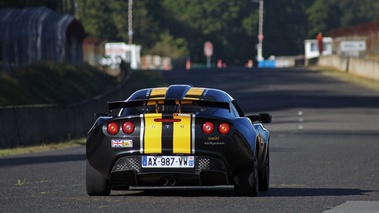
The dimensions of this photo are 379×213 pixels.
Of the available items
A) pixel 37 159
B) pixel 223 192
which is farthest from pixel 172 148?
pixel 37 159

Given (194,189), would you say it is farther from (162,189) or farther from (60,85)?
(60,85)

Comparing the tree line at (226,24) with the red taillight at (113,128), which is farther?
the tree line at (226,24)

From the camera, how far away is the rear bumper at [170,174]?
41.9 feet

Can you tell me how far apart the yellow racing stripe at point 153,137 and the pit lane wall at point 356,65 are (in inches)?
1995

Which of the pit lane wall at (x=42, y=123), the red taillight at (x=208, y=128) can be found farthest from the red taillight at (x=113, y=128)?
the pit lane wall at (x=42, y=123)

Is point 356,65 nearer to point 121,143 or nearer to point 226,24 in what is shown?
point 121,143

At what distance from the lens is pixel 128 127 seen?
1286 centimetres

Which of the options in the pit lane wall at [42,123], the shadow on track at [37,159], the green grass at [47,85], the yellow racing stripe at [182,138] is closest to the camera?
the yellow racing stripe at [182,138]

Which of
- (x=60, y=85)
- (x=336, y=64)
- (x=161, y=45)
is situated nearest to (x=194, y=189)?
(x=60, y=85)

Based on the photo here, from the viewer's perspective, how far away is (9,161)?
2133 centimetres

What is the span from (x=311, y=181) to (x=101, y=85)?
126ft

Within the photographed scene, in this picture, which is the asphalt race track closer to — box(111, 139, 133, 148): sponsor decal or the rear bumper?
the rear bumper

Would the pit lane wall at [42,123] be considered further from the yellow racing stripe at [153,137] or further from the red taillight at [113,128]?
the yellow racing stripe at [153,137]

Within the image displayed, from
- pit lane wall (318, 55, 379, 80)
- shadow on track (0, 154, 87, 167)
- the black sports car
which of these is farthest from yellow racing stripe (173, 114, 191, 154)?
pit lane wall (318, 55, 379, 80)
